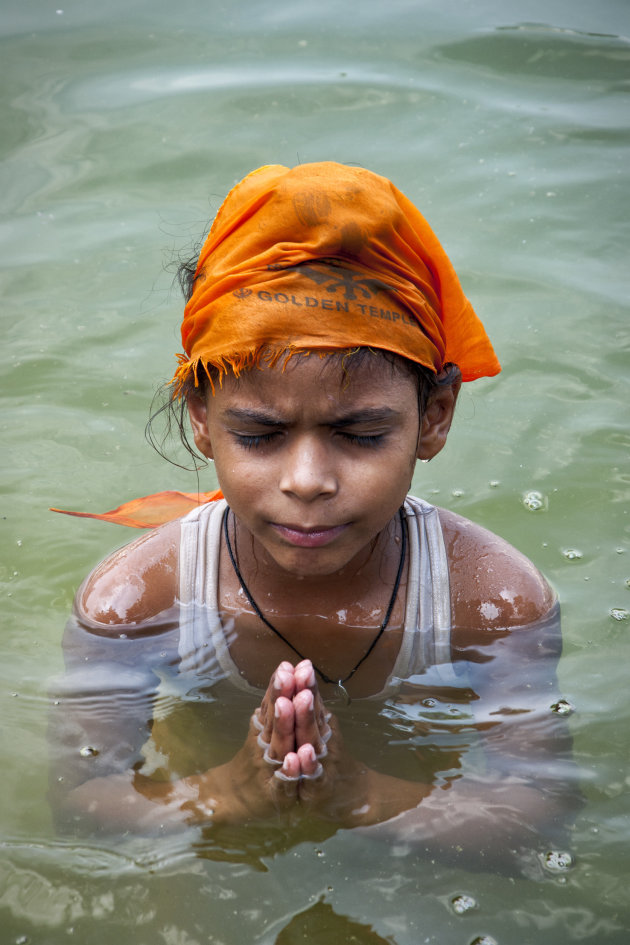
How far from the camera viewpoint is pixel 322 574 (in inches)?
113

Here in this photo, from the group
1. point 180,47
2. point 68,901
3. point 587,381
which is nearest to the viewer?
point 68,901

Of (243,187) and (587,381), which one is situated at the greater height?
(243,187)

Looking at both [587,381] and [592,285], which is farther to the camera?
[592,285]

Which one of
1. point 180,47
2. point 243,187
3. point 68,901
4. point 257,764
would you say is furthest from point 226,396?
point 180,47

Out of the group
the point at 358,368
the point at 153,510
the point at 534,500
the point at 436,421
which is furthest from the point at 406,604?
the point at 534,500

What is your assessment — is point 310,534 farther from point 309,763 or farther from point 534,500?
point 534,500

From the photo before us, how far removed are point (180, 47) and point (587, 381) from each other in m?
3.77

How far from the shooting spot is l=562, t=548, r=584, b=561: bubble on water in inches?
159

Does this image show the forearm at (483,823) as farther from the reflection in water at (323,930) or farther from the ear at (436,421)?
the ear at (436,421)

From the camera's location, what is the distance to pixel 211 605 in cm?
313

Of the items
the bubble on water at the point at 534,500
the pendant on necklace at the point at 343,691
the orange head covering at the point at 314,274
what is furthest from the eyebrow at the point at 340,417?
the bubble on water at the point at 534,500

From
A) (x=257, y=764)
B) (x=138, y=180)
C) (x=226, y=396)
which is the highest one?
(x=226, y=396)

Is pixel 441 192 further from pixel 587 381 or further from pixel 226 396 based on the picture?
pixel 226 396

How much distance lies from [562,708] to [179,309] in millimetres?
2962
